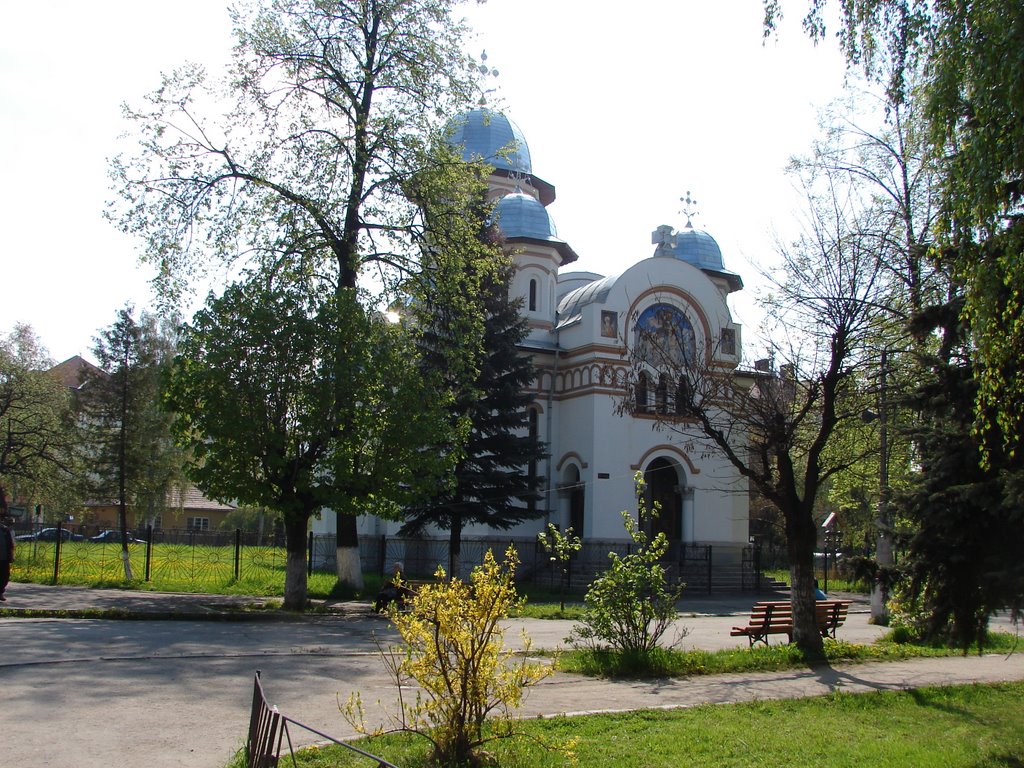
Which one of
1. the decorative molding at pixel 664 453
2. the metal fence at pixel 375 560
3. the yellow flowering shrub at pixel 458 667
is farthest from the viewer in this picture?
the decorative molding at pixel 664 453

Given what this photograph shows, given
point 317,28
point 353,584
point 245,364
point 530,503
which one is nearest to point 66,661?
point 245,364

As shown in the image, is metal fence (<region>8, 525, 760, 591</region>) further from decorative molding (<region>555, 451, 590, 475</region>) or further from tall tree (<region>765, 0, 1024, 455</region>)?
tall tree (<region>765, 0, 1024, 455</region>)

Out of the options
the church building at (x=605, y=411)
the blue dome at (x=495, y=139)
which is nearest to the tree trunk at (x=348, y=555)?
the church building at (x=605, y=411)

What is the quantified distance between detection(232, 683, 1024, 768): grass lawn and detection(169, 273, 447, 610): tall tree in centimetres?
937

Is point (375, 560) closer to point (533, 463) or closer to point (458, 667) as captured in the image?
point (533, 463)

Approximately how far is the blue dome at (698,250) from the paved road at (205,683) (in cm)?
2722

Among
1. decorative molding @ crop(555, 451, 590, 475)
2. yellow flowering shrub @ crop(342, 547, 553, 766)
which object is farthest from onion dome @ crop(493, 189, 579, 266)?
yellow flowering shrub @ crop(342, 547, 553, 766)

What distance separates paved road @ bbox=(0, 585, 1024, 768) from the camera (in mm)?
6844

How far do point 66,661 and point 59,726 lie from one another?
3007 millimetres

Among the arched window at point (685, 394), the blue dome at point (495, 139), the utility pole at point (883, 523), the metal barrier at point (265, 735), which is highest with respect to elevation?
the blue dome at point (495, 139)

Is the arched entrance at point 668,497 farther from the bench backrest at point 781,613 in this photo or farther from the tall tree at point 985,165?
the tall tree at point 985,165

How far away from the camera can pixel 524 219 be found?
33.6 m

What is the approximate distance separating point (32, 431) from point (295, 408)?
12.6 meters

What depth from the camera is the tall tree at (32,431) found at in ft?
83.1
